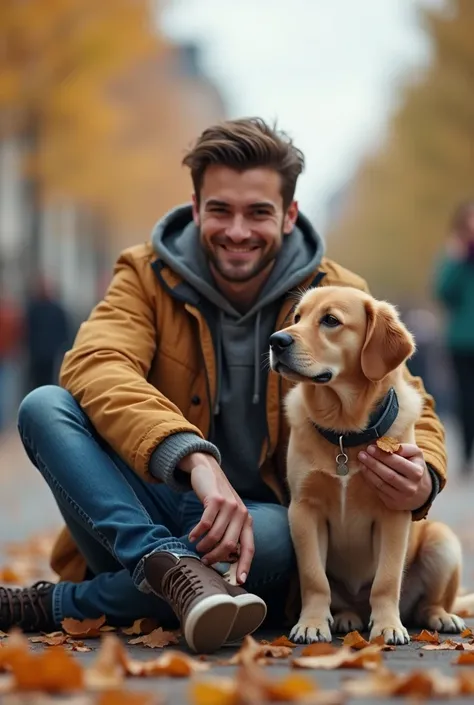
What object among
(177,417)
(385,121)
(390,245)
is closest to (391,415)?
(177,417)

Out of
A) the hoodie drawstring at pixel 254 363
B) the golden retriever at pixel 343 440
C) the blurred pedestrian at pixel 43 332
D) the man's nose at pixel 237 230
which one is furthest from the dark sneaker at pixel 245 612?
the blurred pedestrian at pixel 43 332

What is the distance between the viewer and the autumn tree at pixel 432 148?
25766 mm

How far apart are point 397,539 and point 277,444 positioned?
0.65 meters

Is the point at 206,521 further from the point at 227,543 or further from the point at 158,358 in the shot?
the point at 158,358

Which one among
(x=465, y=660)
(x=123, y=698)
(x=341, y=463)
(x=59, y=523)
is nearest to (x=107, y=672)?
(x=123, y=698)

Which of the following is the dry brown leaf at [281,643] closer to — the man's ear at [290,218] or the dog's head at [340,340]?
the dog's head at [340,340]

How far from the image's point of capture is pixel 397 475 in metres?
3.87

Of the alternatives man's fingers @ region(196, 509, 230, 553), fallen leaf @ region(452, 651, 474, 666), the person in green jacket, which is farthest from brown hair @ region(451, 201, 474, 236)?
fallen leaf @ region(452, 651, 474, 666)

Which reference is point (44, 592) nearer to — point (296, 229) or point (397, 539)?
point (397, 539)

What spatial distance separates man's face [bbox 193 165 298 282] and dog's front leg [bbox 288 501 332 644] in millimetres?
895

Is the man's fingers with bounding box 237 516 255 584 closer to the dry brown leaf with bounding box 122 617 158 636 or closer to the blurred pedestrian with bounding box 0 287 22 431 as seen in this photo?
the dry brown leaf with bounding box 122 617 158 636

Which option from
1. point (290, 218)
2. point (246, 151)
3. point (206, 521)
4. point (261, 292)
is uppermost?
point (246, 151)

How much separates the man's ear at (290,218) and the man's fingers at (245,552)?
1.35 metres

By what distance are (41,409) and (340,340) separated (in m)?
0.99
